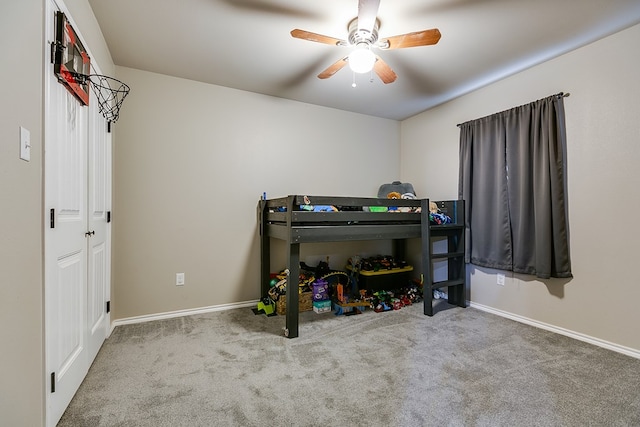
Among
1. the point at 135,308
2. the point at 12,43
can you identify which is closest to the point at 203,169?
the point at 135,308

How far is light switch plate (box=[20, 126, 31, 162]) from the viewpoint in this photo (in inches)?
41.5

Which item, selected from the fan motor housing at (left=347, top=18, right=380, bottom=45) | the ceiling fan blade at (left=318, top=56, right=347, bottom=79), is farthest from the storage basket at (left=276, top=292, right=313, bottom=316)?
the fan motor housing at (left=347, top=18, right=380, bottom=45)

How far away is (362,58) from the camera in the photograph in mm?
1862

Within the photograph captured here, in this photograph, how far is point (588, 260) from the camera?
227 cm

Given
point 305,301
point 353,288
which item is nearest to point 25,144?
point 305,301

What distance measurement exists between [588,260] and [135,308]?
12.5 feet

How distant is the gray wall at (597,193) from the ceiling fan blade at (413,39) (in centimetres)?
148

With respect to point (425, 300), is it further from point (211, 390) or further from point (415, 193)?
point (211, 390)

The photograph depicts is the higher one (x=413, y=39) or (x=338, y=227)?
(x=413, y=39)

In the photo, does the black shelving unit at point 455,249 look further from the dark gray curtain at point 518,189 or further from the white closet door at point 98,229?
the white closet door at point 98,229

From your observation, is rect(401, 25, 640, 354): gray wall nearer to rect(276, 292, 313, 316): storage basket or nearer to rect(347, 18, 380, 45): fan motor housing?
rect(347, 18, 380, 45): fan motor housing

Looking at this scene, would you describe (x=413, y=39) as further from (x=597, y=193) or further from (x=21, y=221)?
(x=21, y=221)

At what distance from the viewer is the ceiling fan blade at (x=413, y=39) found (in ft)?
5.53

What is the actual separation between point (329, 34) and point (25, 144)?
6.28 ft
